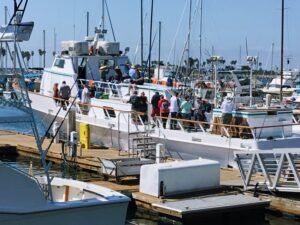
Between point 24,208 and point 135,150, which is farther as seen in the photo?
point 135,150

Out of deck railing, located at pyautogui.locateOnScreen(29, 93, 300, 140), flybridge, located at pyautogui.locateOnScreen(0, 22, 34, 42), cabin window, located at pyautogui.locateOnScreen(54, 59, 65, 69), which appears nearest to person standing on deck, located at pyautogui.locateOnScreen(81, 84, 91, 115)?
deck railing, located at pyautogui.locateOnScreen(29, 93, 300, 140)

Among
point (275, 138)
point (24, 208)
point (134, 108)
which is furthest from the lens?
Answer: point (134, 108)

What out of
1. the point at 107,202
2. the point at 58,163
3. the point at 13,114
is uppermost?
the point at 13,114

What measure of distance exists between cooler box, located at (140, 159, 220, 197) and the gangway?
0.76 metres

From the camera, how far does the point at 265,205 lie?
13.7 meters

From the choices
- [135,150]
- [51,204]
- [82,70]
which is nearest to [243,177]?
[135,150]

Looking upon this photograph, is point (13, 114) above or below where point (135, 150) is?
above

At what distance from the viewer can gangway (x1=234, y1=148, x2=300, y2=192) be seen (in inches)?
548

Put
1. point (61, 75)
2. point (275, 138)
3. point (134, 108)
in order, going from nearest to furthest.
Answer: point (275, 138) < point (134, 108) < point (61, 75)

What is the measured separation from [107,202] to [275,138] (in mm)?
9970

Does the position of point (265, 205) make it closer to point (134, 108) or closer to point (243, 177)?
point (243, 177)

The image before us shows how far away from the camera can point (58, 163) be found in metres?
20.0

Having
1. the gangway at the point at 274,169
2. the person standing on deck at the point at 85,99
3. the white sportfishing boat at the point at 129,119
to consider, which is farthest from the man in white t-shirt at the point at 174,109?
the gangway at the point at 274,169

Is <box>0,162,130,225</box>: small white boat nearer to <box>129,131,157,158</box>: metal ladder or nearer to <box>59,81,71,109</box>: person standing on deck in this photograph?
<box>129,131,157,158</box>: metal ladder
